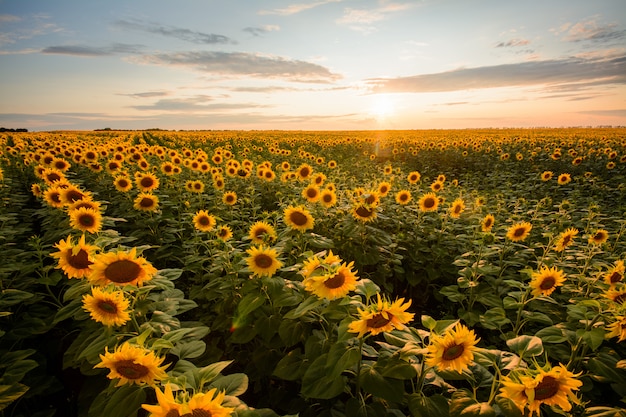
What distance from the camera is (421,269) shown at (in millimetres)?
5680

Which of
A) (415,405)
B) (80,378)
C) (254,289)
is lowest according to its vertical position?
(80,378)

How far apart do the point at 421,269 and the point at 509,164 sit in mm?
12372

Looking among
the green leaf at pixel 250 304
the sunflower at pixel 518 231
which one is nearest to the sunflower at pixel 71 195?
the green leaf at pixel 250 304

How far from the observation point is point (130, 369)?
5.12ft

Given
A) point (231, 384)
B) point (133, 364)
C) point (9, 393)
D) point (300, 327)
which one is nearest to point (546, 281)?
point (300, 327)

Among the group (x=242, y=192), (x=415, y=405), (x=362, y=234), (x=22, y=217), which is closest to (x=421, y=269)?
(x=362, y=234)

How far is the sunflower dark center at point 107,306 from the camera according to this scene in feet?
6.64

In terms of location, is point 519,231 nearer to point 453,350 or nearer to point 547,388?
point 547,388

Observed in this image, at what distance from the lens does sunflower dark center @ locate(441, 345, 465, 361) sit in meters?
1.69

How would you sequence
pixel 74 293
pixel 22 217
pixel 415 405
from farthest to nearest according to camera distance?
pixel 22 217 < pixel 74 293 < pixel 415 405

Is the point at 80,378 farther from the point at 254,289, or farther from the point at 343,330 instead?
the point at 343,330

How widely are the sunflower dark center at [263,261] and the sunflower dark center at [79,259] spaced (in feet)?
4.19

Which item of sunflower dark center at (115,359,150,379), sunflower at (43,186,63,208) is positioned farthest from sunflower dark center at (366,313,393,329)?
sunflower at (43,186,63,208)

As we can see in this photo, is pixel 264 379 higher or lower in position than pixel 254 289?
lower
